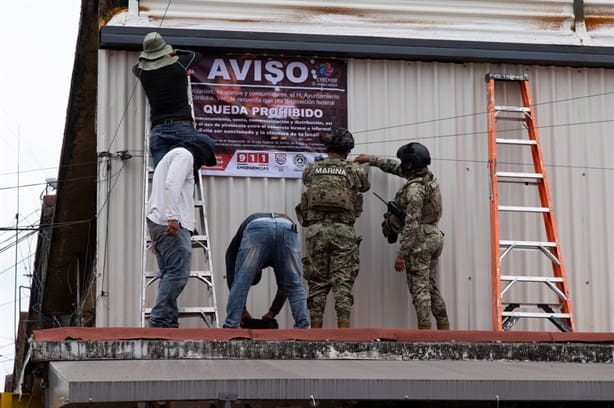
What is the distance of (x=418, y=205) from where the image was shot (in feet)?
39.6

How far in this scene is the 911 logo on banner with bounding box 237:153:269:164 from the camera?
12.9m

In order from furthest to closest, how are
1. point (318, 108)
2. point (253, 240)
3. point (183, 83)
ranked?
1. point (318, 108)
2. point (183, 83)
3. point (253, 240)

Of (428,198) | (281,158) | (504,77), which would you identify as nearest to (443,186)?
(428,198)

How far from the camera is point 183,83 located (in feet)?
39.9

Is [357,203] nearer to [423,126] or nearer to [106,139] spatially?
[423,126]

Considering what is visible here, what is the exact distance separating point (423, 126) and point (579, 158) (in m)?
1.63

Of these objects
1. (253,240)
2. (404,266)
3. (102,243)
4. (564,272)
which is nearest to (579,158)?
(564,272)

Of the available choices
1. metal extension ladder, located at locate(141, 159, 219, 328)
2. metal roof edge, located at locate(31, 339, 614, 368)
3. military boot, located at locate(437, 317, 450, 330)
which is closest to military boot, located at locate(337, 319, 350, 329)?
military boot, located at locate(437, 317, 450, 330)

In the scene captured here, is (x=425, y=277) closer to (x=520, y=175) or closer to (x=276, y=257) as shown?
(x=520, y=175)

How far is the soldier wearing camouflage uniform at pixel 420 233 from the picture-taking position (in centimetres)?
1207

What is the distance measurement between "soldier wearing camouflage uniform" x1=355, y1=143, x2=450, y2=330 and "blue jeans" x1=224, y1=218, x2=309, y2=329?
44.4 inches

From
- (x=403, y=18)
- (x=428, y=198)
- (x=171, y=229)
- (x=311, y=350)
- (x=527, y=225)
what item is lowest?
(x=311, y=350)

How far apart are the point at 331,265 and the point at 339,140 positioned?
1.14m

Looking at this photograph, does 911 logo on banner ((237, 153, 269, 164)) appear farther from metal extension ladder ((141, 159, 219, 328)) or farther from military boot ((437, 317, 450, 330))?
military boot ((437, 317, 450, 330))
